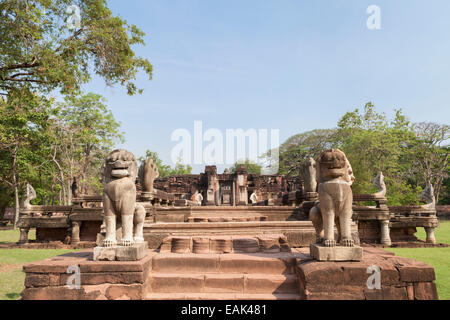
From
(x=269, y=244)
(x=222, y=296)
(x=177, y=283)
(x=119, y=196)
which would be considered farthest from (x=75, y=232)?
(x=222, y=296)

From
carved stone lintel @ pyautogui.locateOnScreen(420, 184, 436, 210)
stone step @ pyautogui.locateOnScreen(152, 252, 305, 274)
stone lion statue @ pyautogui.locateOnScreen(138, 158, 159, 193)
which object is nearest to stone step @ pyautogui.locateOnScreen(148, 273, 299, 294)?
stone step @ pyautogui.locateOnScreen(152, 252, 305, 274)

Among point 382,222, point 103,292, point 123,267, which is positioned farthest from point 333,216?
point 382,222

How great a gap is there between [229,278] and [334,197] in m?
1.71

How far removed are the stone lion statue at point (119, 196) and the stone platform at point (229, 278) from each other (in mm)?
368

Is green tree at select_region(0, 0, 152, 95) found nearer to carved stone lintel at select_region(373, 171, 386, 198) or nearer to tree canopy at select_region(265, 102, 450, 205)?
carved stone lintel at select_region(373, 171, 386, 198)

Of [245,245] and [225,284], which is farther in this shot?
[245,245]

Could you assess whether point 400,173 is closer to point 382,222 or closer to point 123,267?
point 382,222

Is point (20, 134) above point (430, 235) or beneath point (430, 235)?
above

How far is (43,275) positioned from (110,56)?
6.63m

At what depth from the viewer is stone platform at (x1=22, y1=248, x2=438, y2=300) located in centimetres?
300

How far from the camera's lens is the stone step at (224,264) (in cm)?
364

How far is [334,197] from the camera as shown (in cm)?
334

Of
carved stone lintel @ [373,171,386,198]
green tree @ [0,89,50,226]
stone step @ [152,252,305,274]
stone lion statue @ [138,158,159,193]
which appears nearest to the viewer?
stone step @ [152,252,305,274]

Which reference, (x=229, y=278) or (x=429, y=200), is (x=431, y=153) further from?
(x=229, y=278)
